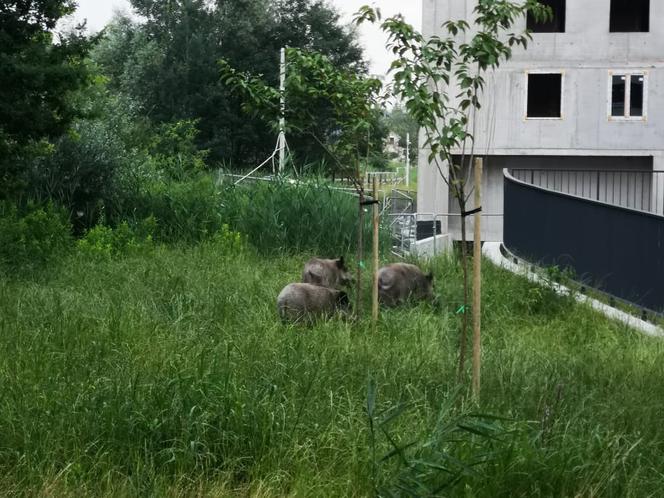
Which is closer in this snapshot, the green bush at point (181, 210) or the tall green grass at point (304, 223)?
the tall green grass at point (304, 223)

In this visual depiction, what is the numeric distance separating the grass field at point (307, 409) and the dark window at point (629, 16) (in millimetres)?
28605

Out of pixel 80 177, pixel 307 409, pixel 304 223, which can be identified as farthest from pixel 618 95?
pixel 307 409

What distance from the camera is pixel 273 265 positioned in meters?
16.0

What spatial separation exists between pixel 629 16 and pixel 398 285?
28.5 metres

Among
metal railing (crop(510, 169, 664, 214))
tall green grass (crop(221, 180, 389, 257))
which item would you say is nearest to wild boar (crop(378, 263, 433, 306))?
tall green grass (crop(221, 180, 389, 257))

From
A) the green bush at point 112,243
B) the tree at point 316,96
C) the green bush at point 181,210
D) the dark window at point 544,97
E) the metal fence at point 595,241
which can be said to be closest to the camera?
the tree at point 316,96

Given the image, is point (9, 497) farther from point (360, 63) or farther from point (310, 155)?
point (360, 63)

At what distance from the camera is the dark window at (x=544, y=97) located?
3625cm

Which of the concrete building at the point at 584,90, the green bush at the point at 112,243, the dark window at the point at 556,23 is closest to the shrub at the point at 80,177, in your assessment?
the green bush at the point at 112,243

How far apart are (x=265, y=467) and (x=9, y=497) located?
4.46 ft

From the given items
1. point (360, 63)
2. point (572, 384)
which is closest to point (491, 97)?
point (360, 63)

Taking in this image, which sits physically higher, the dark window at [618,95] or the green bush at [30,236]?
the dark window at [618,95]

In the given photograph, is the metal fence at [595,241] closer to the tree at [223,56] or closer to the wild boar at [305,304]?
the wild boar at [305,304]

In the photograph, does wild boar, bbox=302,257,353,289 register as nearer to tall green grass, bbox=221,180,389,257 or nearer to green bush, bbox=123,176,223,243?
tall green grass, bbox=221,180,389,257
